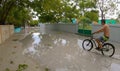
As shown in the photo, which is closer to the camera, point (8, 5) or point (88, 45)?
point (88, 45)

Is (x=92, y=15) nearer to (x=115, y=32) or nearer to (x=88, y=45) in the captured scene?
(x=115, y=32)

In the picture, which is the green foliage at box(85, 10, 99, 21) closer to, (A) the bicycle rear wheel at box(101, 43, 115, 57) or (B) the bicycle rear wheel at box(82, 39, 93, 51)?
(B) the bicycle rear wheel at box(82, 39, 93, 51)

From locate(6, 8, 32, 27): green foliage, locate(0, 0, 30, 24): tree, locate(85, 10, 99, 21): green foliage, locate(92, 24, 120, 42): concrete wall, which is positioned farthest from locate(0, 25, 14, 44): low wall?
locate(85, 10, 99, 21): green foliage

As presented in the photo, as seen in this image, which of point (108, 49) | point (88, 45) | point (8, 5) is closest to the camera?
point (108, 49)

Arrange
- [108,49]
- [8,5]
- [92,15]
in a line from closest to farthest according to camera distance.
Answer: [108,49]
[8,5]
[92,15]

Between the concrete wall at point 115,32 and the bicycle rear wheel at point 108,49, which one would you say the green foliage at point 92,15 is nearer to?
the concrete wall at point 115,32

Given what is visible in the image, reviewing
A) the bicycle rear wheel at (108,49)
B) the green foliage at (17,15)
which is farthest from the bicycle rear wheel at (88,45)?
the green foliage at (17,15)

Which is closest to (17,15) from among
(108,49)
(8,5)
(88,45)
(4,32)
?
(8,5)

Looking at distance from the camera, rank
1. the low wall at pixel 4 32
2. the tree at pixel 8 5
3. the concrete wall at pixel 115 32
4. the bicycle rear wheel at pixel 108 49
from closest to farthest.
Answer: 1. the bicycle rear wheel at pixel 108 49
2. the concrete wall at pixel 115 32
3. the low wall at pixel 4 32
4. the tree at pixel 8 5

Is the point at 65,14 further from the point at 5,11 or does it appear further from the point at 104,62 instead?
the point at 104,62

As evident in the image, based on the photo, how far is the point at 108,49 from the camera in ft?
33.0

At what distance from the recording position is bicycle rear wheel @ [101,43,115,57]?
9953 millimetres

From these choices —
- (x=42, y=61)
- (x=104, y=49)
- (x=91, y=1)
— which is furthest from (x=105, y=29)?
(x=91, y=1)

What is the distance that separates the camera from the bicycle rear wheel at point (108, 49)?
32.7 ft
